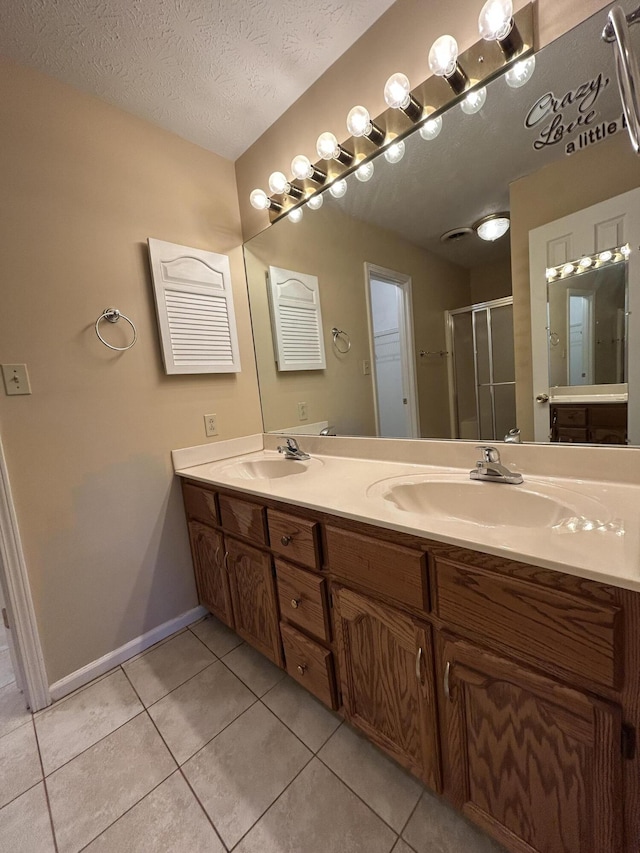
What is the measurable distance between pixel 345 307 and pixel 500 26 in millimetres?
914

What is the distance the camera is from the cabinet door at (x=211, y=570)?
1.47 m

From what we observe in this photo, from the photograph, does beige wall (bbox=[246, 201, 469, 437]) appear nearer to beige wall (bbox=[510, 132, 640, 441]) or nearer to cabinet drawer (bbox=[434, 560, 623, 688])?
beige wall (bbox=[510, 132, 640, 441])

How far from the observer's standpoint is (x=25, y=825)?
936mm

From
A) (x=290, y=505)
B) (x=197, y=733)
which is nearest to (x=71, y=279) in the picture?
(x=290, y=505)

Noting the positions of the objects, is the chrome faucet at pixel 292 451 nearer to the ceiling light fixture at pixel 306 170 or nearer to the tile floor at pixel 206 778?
the tile floor at pixel 206 778

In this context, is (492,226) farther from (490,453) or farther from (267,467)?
(267,467)

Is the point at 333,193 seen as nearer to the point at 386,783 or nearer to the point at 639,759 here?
the point at 639,759

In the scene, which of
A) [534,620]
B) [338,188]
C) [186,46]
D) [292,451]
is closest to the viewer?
[534,620]

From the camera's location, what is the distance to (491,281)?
43.1 inches

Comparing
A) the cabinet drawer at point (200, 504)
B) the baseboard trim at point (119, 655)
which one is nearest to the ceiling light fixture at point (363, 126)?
the cabinet drawer at point (200, 504)

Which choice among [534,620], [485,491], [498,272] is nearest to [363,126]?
[498,272]

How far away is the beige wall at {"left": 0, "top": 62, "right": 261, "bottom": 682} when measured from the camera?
4.07ft

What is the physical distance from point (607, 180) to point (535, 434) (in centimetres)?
69

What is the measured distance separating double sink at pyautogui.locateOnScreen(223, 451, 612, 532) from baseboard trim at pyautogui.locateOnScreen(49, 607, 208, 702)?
951 millimetres
